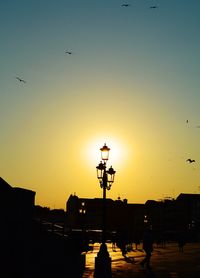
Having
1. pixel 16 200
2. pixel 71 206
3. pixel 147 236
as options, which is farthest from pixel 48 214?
pixel 71 206

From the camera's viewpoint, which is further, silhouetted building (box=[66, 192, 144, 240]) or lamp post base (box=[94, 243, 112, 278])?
silhouetted building (box=[66, 192, 144, 240])

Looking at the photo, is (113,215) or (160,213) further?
(160,213)

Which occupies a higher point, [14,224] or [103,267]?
[14,224]

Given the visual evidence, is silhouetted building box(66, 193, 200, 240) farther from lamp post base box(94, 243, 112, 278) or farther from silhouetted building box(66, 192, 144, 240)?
lamp post base box(94, 243, 112, 278)

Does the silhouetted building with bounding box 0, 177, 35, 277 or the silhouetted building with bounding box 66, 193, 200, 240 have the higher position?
the silhouetted building with bounding box 66, 193, 200, 240

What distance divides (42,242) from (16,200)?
11.9 feet

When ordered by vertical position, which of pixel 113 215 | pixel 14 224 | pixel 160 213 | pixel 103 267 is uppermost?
pixel 160 213

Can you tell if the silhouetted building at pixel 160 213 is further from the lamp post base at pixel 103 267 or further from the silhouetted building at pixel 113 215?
the lamp post base at pixel 103 267

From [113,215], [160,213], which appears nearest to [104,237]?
[113,215]

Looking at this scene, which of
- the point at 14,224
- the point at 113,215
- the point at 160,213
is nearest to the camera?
the point at 14,224

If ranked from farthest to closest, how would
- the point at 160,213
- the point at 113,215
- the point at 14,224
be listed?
the point at 160,213, the point at 113,215, the point at 14,224

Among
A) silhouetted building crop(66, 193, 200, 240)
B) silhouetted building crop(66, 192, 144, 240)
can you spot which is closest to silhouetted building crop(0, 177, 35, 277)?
silhouetted building crop(66, 192, 144, 240)

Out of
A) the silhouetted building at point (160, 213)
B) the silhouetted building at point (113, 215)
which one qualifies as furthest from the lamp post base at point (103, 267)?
the silhouetted building at point (160, 213)

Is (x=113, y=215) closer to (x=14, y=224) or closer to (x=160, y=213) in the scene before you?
(x=160, y=213)
